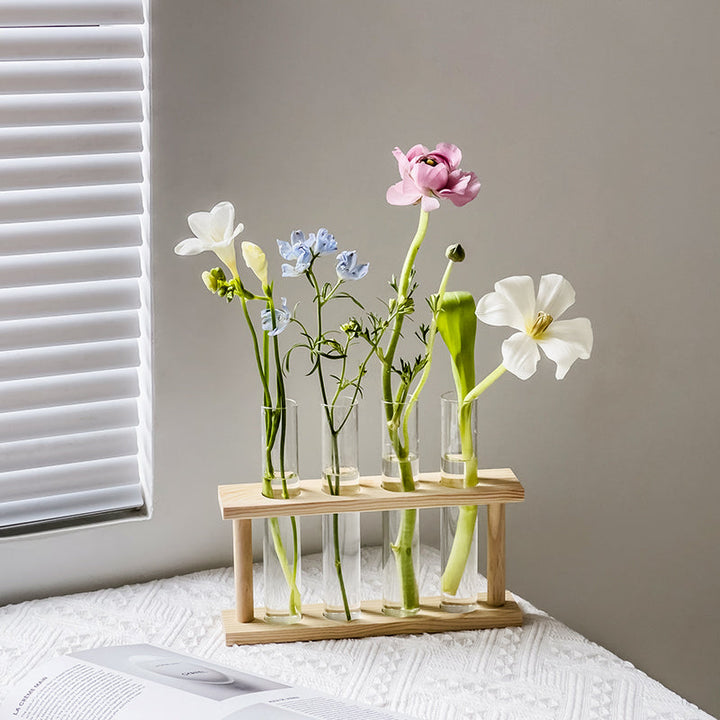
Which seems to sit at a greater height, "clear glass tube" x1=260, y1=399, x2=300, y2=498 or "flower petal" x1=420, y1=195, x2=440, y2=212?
"flower petal" x1=420, y1=195, x2=440, y2=212

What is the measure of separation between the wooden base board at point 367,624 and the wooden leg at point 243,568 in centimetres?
1

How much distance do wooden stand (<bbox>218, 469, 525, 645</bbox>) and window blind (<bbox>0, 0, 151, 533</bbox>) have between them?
21 centimetres

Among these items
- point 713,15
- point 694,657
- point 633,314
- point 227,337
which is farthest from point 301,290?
point 694,657

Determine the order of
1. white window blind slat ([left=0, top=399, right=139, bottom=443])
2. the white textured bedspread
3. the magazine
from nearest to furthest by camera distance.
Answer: the magazine
the white textured bedspread
white window blind slat ([left=0, top=399, right=139, bottom=443])

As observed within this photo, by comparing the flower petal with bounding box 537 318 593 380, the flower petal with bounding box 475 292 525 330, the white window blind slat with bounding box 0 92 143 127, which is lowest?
the flower petal with bounding box 537 318 593 380

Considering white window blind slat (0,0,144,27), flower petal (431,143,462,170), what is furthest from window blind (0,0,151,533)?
flower petal (431,143,462,170)

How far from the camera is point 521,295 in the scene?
0.89 metres

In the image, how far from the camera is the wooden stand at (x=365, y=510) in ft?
3.10

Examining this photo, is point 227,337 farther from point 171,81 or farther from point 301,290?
point 171,81

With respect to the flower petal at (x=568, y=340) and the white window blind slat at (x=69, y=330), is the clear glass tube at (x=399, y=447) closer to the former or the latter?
the flower petal at (x=568, y=340)

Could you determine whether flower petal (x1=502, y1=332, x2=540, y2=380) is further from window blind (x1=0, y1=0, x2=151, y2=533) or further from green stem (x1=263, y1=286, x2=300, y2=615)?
window blind (x1=0, y1=0, x2=151, y2=533)

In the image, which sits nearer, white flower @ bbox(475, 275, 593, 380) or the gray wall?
white flower @ bbox(475, 275, 593, 380)

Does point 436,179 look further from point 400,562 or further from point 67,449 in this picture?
point 67,449

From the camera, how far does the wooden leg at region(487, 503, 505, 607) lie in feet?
3.27
